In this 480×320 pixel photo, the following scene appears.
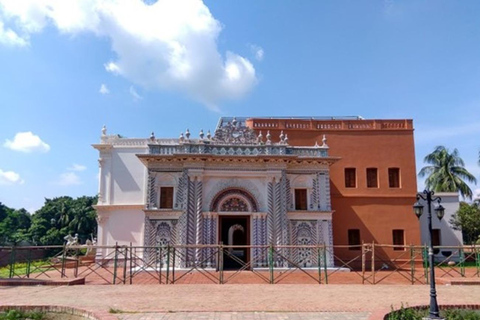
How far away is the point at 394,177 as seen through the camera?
25.2 meters

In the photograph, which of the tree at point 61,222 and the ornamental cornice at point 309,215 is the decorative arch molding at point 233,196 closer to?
the ornamental cornice at point 309,215

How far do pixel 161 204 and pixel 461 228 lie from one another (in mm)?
19444

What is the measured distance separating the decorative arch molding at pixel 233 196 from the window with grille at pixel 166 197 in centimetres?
236

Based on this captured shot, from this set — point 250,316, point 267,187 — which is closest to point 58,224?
point 267,187

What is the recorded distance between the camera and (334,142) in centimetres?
2547

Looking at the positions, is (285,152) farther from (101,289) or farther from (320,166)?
(101,289)

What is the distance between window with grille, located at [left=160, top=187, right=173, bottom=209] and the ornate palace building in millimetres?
55

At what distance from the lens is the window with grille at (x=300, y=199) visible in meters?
22.3

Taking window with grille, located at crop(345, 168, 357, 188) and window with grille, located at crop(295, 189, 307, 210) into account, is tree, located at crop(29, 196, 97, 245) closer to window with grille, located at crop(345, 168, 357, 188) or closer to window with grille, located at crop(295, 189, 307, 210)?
window with grille, located at crop(295, 189, 307, 210)

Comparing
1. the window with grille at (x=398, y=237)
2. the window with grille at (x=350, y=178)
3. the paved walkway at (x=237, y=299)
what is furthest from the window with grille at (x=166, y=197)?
the window with grille at (x=398, y=237)

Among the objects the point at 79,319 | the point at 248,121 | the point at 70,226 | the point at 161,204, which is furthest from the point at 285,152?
the point at 70,226

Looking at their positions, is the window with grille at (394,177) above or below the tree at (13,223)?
above

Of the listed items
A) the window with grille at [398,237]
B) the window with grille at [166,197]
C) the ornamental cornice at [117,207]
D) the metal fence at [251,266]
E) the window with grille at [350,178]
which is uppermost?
the window with grille at [350,178]

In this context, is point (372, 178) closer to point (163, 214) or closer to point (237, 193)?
point (237, 193)
